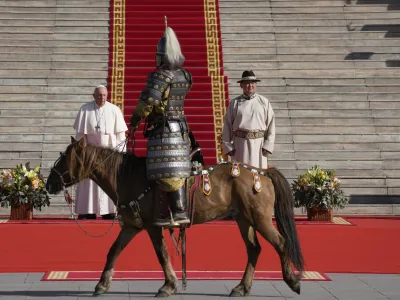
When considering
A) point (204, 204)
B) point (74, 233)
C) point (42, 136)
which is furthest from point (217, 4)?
point (204, 204)

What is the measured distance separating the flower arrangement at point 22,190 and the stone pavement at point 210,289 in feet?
6.35

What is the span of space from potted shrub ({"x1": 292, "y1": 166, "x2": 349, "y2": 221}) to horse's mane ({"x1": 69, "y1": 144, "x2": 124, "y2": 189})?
405 cm

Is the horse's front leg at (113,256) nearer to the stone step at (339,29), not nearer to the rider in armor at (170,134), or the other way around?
the rider in armor at (170,134)

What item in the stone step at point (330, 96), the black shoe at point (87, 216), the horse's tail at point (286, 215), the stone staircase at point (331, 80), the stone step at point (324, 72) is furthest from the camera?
the stone step at point (324, 72)

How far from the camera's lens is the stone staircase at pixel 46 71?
16.5m

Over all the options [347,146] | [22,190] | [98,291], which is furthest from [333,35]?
[98,291]

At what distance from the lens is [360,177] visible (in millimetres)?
16016

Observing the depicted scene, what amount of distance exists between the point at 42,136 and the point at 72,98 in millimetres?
1286

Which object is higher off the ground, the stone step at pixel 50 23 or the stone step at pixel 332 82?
the stone step at pixel 50 23

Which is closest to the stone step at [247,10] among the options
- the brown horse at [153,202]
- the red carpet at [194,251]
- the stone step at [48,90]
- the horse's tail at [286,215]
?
the stone step at [48,90]

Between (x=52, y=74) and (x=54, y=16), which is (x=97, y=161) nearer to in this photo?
(x=52, y=74)

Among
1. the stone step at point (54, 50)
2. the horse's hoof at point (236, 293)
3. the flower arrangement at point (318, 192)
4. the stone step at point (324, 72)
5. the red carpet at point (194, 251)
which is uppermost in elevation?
the stone step at point (54, 50)

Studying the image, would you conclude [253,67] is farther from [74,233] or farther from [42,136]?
[74,233]

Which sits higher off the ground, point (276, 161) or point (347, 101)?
point (347, 101)
